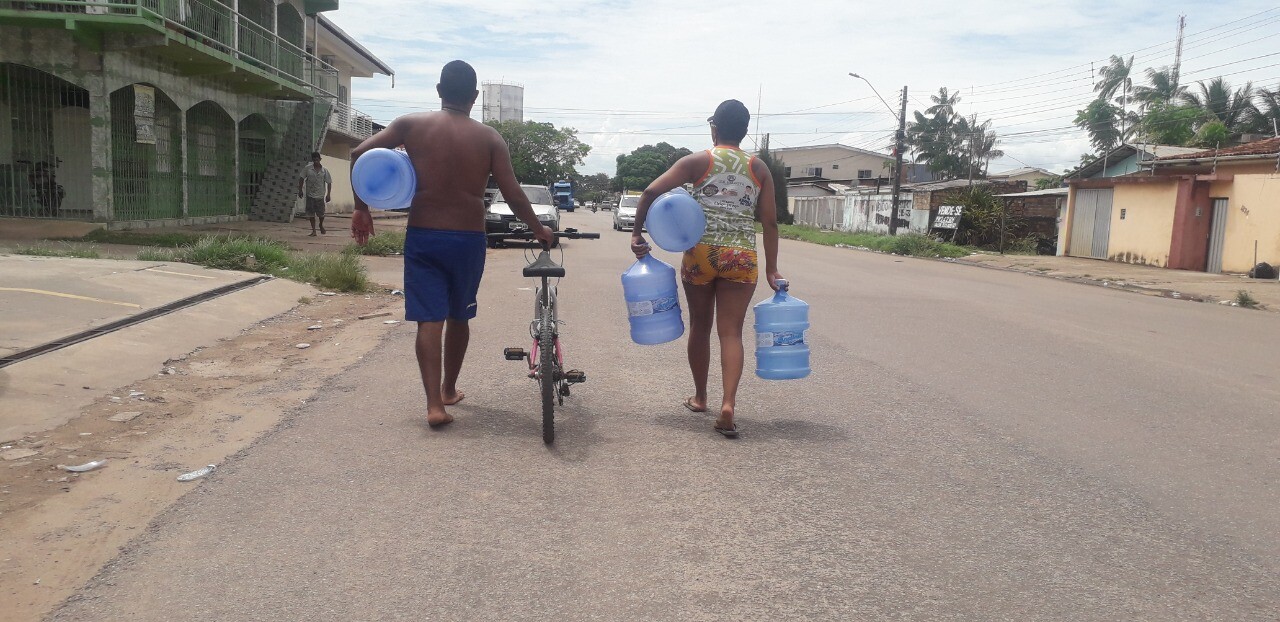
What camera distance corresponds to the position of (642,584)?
10.1 ft

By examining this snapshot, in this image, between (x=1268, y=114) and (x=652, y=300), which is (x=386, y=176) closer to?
(x=652, y=300)

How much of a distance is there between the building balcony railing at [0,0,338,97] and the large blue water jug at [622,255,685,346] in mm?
12445

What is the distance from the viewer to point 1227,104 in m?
44.2

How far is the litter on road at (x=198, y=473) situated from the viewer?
13.2ft

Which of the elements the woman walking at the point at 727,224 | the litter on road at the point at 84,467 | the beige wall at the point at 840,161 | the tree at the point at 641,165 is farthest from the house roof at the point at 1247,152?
the tree at the point at 641,165

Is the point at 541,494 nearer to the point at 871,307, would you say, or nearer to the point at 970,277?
the point at 871,307

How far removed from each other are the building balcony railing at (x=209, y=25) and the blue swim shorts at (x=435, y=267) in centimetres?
1192

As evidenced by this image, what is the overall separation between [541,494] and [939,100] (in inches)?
2701

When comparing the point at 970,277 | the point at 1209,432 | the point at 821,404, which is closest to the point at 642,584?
the point at 821,404

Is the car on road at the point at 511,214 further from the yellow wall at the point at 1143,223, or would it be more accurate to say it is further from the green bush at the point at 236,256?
the yellow wall at the point at 1143,223

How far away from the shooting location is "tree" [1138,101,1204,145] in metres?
40.9

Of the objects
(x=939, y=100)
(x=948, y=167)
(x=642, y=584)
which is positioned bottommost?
(x=642, y=584)

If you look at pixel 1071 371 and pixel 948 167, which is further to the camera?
pixel 948 167

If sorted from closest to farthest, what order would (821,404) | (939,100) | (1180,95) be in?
(821,404) → (1180,95) → (939,100)
